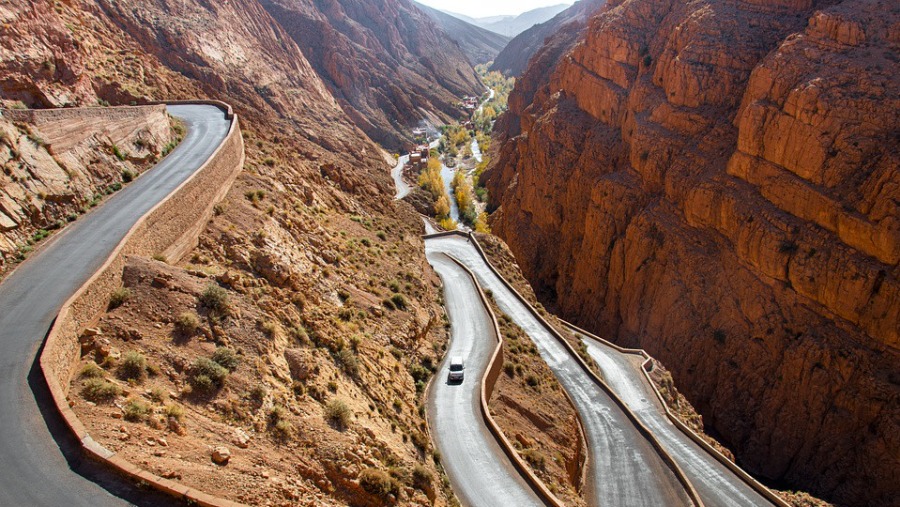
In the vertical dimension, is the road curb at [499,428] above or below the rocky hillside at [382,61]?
below

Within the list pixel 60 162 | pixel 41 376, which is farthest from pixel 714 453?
pixel 60 162

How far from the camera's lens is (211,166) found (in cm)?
2241

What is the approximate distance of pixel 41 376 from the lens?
38.3 feet

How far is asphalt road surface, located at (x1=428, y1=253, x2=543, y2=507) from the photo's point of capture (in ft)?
55.6

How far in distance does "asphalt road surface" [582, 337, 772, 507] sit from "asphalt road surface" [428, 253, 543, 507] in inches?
333

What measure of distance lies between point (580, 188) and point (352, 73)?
58295 mm

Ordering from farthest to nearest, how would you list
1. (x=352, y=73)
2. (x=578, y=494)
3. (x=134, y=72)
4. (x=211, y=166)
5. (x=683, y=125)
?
(x=352, y=73), (x=683, y=125), (x=134, y=72), (x=211, y=166), (x=578, y=494)

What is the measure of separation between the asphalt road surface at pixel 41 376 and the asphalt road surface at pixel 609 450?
11.1m

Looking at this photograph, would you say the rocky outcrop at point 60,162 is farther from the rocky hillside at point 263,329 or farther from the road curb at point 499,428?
the road curb at point 499,428

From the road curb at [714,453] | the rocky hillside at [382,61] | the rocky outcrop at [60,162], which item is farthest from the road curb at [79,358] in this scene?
the rocky hillside at [382,61]

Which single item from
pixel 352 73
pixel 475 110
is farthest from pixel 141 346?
pixel 475 110

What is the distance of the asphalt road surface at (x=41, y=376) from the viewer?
9.98 meters

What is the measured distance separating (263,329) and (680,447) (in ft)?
62.9

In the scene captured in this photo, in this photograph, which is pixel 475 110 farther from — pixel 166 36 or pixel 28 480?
pixel 28 480
